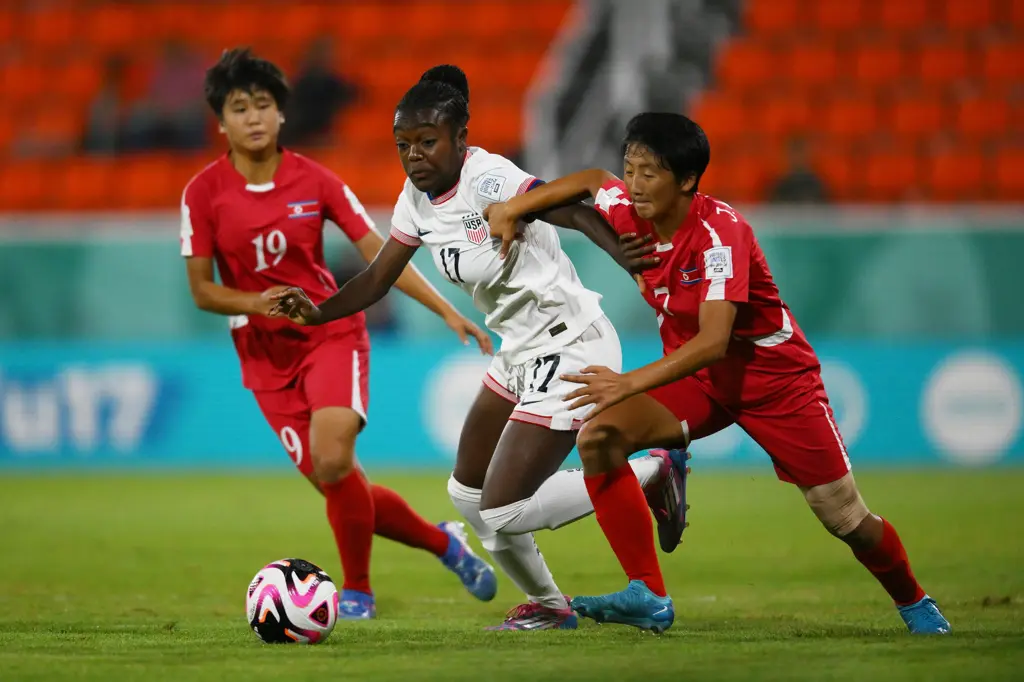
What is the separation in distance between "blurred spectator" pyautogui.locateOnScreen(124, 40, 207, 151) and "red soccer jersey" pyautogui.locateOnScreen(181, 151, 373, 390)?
32.4 feet

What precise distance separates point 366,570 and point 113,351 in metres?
7.42

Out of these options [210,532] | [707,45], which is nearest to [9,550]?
[210,532]

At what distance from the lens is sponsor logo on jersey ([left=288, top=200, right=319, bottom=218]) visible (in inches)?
259

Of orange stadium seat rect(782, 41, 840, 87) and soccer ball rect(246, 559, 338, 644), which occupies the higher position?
orange stadium seat rect(782, 41, 840, 87)

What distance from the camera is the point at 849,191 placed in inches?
567

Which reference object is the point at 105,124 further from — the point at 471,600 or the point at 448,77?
the point at 448,77

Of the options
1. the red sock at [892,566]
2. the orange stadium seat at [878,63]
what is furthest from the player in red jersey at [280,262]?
the orange stadium seat at [878,63]

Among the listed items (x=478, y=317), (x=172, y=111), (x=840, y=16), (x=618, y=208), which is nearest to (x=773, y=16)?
(x=840, y=16)

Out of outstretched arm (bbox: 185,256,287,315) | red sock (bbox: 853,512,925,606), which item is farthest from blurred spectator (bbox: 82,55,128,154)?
red sock (bbox: 853,512,925,606)

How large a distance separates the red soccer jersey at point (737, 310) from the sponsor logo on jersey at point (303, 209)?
1.78 metres

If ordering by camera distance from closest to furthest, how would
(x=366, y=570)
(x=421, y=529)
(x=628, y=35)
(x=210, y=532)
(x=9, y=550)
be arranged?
(x=366, y=570), (x=421, y=529), (x=9, y=550), (x=210, y=532), (x=628, y=35)

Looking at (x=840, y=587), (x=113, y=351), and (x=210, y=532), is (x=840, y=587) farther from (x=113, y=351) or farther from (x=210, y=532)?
(x=113, y=351)

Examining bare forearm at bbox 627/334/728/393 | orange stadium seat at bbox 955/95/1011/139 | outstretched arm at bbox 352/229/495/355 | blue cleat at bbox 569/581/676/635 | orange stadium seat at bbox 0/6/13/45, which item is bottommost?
blue cleat at bbox 569/581/676/635

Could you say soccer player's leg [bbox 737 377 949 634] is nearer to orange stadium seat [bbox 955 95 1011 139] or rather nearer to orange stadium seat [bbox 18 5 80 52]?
orange stadium seat [bbox 955 95 1011 139]
